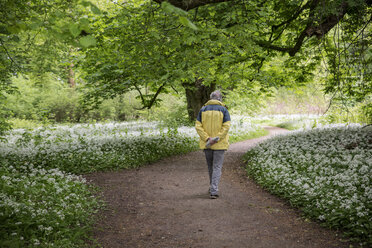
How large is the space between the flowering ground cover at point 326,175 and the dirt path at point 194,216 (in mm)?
315

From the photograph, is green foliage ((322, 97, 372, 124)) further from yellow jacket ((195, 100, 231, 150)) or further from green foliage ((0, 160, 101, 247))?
green foliage ((0, 160, 101, 247))

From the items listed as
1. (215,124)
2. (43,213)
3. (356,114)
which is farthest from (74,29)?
(356,114)

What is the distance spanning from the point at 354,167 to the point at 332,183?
3.51 ft

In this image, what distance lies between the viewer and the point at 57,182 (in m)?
6.70

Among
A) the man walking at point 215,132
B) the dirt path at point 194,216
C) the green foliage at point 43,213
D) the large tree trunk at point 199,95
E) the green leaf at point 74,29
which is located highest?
the large tree trunk at point 199,95

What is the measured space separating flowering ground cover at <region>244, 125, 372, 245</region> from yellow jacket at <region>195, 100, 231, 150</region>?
197 centimetres

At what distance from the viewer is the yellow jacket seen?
654cm

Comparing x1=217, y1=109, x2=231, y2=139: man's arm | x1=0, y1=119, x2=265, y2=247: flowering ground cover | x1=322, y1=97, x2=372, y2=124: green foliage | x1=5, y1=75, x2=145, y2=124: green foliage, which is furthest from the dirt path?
x1=5, y1=75, x2=145, y2=124: green foliage

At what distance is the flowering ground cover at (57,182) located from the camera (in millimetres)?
4273

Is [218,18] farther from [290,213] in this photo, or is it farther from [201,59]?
[290,213]

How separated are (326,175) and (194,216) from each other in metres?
3.50

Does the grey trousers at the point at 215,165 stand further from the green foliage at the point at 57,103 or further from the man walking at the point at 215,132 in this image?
the green foliage at the point at 57,103

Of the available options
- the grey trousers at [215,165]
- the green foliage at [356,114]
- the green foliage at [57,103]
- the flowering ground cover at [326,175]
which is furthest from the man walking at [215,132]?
the green foliage at [57,103]

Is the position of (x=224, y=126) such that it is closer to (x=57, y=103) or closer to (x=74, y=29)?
(x=74, y=29)
